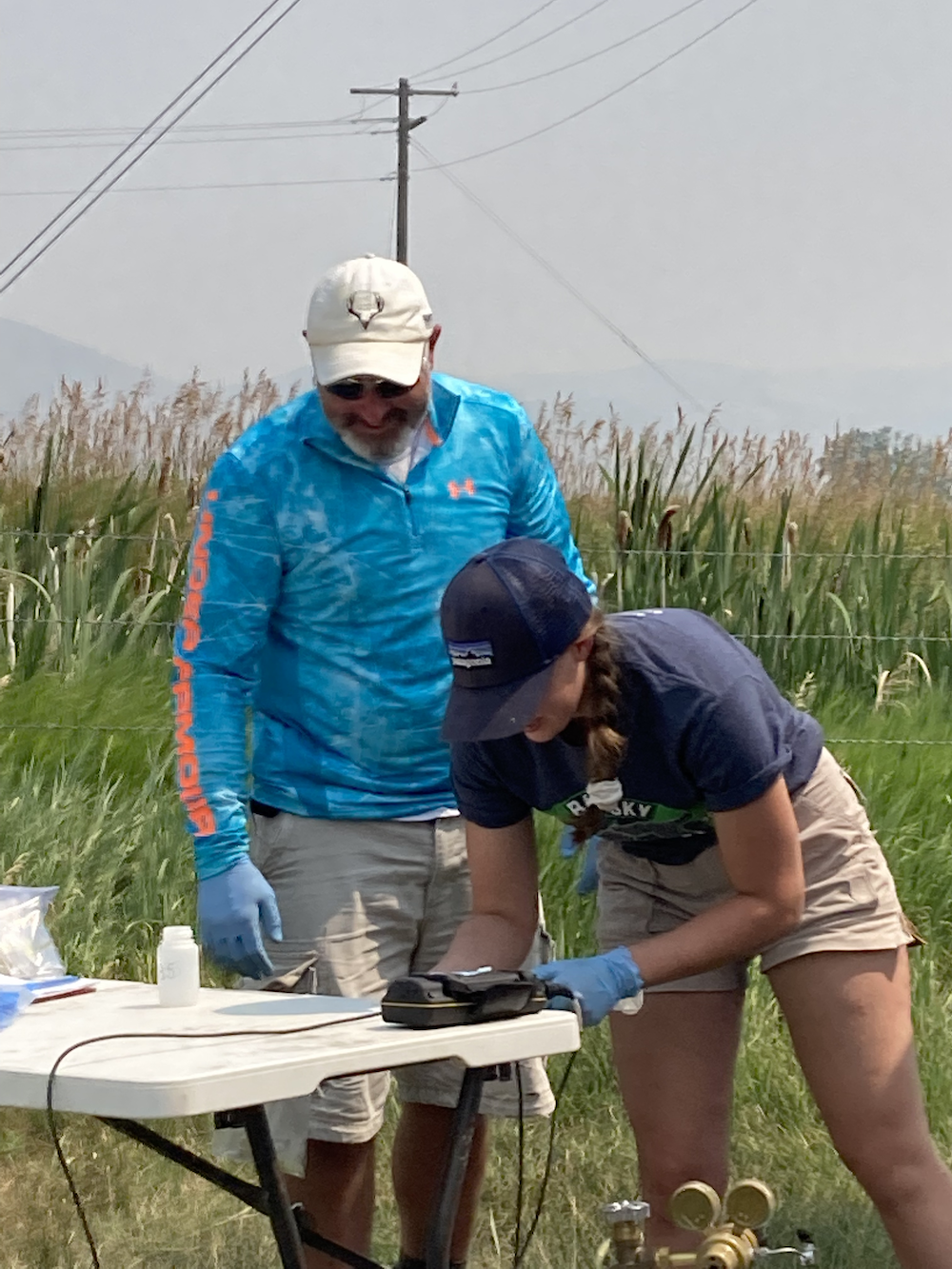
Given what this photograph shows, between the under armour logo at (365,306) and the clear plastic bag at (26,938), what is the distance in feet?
3.33

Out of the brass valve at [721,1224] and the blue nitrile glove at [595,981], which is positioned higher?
the blue nitrile glove at [595,981]

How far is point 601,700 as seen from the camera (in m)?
2.30

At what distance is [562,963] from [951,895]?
2.58m

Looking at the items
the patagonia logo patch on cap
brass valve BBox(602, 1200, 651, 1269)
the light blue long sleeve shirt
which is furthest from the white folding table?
the light blue long sleeve shirt

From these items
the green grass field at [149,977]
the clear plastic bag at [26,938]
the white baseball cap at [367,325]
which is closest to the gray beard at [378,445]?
the white baseball cap at [367,325]

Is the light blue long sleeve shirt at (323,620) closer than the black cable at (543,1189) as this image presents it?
No

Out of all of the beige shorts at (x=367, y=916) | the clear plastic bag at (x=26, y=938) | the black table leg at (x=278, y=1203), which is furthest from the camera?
the beige shorts at (x=367, y=916)

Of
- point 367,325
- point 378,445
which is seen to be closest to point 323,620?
point 378,445

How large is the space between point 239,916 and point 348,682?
0.43 metres

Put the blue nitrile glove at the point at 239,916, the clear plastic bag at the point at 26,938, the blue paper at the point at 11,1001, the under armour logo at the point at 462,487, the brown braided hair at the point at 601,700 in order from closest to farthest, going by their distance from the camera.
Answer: the blue paper at the point at 11,1001
the brown braided hair at the point at 601,700
the clear plastic bag at the point at 26,938
the blue nitrile glove at the point at 239,916
the under armour logo at the point at 462,487

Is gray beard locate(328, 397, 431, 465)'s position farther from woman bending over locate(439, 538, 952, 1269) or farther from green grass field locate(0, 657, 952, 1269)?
green grass field locate(0, 657, 952, 1269)

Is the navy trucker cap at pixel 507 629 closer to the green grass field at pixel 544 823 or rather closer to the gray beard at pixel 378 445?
the gray beard at pixel 378 445

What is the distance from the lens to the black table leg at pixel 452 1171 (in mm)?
2059

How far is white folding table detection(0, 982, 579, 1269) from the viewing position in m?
1.81
